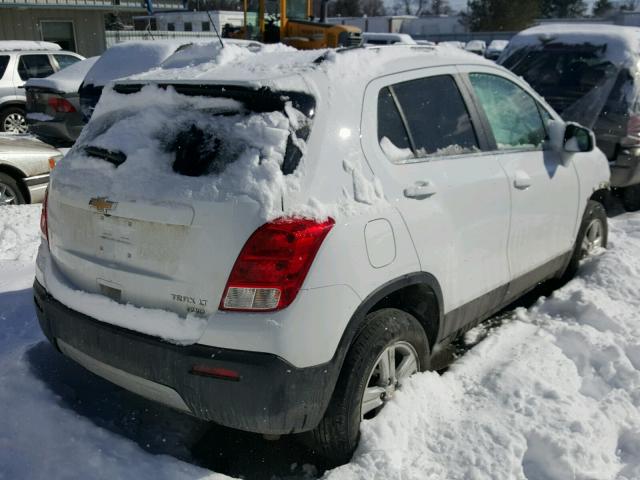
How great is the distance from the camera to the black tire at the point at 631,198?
24.2ft

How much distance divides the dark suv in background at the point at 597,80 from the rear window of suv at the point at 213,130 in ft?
16.9

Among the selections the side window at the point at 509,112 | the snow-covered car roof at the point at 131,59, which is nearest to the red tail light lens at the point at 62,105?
the snow-covered car roof at the point at 131,59

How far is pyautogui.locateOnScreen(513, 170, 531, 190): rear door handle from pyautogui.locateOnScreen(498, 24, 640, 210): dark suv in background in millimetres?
3450

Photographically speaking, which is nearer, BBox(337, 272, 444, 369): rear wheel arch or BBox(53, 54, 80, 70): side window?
BBox(337, 272, 444, 369): rear wheel arch

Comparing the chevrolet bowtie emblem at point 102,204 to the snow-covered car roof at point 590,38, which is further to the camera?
the snow-covered car roof at point 590,38

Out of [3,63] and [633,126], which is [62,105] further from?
[633,126]

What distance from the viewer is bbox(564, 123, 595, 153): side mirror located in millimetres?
4168

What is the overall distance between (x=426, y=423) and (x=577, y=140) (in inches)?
91.8

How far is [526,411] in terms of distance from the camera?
3.06m

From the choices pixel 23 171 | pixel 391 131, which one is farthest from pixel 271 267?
pixel 23 171

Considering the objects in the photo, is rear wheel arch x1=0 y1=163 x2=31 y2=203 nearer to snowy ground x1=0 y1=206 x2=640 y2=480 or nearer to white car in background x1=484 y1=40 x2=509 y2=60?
snowy ground x1=0 y1=206 x2=640 y2=480

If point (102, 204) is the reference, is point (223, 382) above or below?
below

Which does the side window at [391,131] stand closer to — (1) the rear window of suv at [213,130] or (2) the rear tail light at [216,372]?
(1) the rear window of suv at [213,130]

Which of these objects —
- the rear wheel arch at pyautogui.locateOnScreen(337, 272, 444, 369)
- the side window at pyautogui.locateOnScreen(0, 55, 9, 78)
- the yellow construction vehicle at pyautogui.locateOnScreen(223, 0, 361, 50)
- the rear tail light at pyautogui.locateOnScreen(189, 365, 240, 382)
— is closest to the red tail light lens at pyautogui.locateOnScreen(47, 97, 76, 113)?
the side window at pyautogui.locateOnScreen(0, 55, 9, 78)
